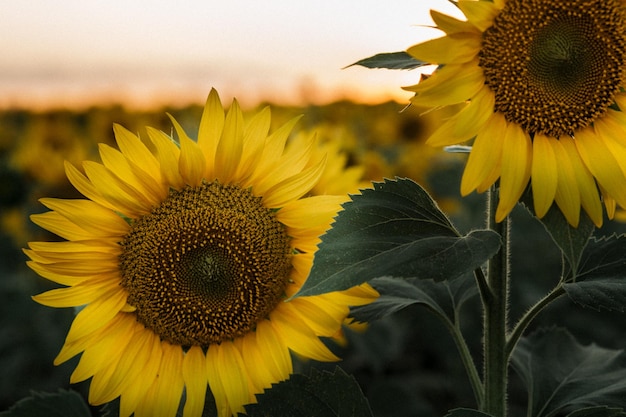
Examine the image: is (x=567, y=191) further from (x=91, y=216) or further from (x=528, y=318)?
(x=91, y=216)

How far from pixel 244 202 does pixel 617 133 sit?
782 millimetres

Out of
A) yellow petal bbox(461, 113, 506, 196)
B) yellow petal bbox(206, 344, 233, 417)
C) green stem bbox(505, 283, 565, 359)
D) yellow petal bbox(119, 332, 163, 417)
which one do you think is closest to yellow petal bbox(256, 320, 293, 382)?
yellow petal bbox(206, 344, 233, 417)

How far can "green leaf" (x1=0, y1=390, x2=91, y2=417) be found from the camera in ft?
6.01

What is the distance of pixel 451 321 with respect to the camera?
70.1 inches

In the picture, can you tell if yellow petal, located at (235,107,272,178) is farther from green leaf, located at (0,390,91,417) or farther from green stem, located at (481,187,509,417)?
green leaf, located at (0,390,91,417)

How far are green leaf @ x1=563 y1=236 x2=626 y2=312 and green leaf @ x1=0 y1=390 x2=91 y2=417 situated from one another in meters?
1.18

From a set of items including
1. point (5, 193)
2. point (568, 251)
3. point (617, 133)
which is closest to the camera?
point (568, 251)

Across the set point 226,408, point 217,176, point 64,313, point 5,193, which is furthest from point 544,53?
point 5,193

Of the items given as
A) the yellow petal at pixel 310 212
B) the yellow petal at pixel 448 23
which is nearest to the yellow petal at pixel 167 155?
the yellow petal at pixel 310 212

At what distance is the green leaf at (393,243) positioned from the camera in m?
1.26

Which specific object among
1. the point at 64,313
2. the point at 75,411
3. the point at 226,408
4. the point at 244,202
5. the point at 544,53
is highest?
the point at 544,53

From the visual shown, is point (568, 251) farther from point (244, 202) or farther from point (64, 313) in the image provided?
point (64, 313)

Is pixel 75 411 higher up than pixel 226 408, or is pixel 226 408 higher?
pixel 226 408

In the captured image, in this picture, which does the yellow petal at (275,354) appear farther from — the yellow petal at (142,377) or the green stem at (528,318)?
the green stem at (528,318)
